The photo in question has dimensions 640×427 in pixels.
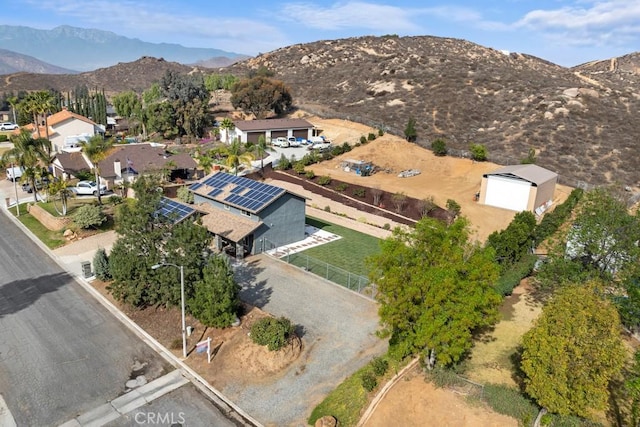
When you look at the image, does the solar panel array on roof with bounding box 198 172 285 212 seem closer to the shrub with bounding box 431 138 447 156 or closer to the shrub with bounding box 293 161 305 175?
the shrub with bounding box 293 161 305 175

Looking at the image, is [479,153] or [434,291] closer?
[434,291]

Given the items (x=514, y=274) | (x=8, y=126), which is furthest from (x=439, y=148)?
(x=8, y=126)

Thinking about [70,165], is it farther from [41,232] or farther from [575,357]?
[575,357]

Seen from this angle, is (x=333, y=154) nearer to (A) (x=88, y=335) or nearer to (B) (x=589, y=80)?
(A) (x=88, y=335)

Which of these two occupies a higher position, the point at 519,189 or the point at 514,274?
the point at 519,189

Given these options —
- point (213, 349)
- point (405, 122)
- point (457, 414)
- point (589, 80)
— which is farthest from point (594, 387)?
point (589, 80)

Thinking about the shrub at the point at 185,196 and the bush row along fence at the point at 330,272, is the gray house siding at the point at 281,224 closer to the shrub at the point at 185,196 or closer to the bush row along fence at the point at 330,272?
the bush row along fence at the point at 330,272
